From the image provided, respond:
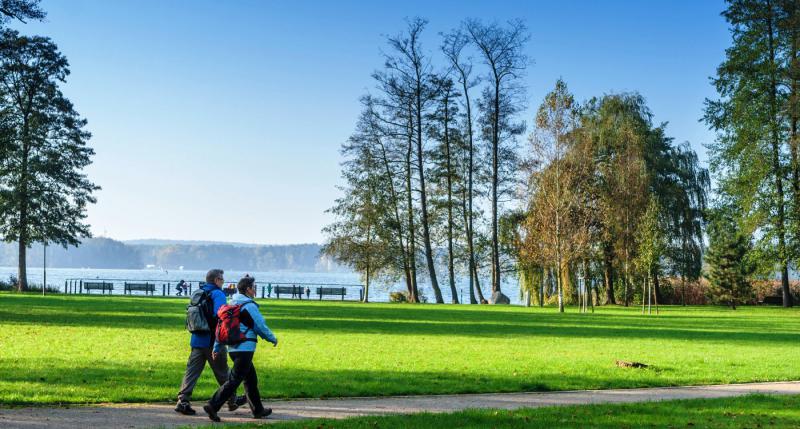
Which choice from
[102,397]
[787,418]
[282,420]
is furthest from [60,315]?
[787,418]

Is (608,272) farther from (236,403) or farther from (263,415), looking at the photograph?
(263,415)

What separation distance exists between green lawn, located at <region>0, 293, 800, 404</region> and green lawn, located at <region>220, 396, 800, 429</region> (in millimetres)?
2226

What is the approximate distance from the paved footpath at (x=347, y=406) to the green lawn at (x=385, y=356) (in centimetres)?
61

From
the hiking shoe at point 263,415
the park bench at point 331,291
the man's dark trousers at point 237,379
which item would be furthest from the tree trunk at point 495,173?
the man's dark trousers at point 237,379

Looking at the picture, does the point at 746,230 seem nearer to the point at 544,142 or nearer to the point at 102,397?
the point at 544,142

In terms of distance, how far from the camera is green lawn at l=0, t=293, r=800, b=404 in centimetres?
1243

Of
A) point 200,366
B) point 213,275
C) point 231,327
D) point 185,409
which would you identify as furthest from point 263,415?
→ point 213,275

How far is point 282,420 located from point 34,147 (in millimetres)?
46045

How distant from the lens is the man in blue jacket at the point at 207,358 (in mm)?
A: 10055

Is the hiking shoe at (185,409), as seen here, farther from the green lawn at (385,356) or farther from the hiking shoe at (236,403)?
the green lawn at (385,356)

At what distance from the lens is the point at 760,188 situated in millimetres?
43875

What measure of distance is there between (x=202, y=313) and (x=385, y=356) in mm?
7297

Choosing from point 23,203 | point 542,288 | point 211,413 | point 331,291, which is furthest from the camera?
point 331,291

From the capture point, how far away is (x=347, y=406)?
1077 centimetres
